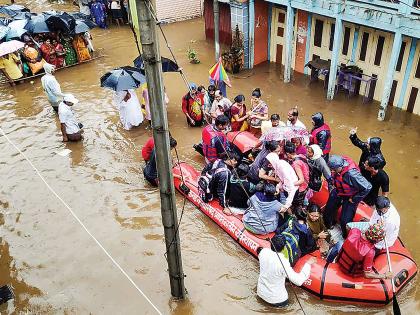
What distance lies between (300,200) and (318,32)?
6.56 metres

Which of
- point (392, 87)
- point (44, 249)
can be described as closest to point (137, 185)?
point (44, 249)

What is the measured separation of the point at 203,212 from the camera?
24.3ft

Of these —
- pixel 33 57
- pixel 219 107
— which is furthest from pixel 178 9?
pixel 219 107

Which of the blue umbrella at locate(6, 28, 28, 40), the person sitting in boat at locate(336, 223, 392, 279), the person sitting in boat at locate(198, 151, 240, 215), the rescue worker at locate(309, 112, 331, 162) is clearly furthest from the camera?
the blue umbrella at locate(6, 28, 28, 40)

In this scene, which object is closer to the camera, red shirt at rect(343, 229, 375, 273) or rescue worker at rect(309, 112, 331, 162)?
red shirt at rect(343, 229, 375, 273)

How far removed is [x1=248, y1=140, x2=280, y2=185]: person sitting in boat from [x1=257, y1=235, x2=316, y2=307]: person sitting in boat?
1593 millimetres

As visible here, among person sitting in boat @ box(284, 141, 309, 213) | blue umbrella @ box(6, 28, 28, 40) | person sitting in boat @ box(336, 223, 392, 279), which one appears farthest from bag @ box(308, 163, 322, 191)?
blue umbrella @ box(6, 28, 28, 40)

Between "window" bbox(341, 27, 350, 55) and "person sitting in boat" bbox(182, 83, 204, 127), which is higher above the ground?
"window" bbox(341, 27, 350, 55)

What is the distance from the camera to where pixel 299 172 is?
255 inches

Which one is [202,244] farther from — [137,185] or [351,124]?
[351,124]

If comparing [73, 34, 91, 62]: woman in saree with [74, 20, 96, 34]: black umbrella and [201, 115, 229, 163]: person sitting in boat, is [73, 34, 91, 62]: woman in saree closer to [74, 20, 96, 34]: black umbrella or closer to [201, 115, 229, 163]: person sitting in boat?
[74, 20, 96, 34]: black umbrella

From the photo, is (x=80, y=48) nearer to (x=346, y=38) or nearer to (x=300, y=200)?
(x=346, y=38)

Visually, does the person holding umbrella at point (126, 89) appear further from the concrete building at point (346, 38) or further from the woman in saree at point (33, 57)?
the woman in saree at point (33, 57)

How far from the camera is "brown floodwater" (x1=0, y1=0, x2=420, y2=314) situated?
5.93 m
